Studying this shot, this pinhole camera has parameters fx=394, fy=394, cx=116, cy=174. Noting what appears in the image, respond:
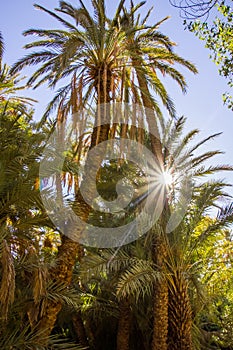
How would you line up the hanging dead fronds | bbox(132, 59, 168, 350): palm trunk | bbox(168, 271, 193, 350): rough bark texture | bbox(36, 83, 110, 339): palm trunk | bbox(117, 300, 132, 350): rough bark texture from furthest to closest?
bbox(117, 300, 132, 350): rough bark texture → bbox(168, 271, 193, 350): rough bark texture → bbox(132, 59, 168, 350): palm trunk → bbox(36, 83, 110, 339): palm trunk → the hanging dead fronds

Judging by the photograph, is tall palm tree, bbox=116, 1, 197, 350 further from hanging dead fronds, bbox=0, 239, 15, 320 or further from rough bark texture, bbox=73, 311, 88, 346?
hanging dead fronds, bbox=0, 239, 15, 320

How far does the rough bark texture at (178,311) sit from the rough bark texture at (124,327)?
164cm

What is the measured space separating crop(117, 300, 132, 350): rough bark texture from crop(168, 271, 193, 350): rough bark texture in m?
1.64

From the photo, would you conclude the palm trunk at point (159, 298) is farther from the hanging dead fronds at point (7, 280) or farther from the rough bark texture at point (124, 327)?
the hanging dead fronds at point (7, 280)

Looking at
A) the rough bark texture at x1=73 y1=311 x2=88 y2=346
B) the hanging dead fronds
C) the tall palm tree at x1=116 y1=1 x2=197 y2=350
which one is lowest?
the rough bark texture at x1=73 y1=311 x2=88 y2=346

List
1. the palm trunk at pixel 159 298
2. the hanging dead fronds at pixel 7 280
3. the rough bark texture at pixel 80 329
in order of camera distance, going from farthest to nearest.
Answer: the rough bark texture at pixel 80 329
the palm trunk at pixel 159 298
the hanging dead fronds at pixel 7 280

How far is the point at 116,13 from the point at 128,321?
9526mm

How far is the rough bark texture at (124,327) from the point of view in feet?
39.9

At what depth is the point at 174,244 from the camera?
36.6ft

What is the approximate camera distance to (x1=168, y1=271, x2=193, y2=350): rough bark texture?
1104 centimetres

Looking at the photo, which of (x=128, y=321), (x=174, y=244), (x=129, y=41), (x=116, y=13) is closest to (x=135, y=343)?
(x=128, y=321)

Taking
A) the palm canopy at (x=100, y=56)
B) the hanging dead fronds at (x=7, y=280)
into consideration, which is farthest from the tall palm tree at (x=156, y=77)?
the hanging dead fronds at (x=7, y=280)

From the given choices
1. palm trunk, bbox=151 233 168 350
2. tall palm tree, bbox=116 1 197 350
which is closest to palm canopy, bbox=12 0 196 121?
tall palm tree, bbox=116 1 197 350

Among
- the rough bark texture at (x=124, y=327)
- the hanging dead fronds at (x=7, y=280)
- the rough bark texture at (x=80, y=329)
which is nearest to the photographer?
the hanging dead fronds at (x=7, y=280)
